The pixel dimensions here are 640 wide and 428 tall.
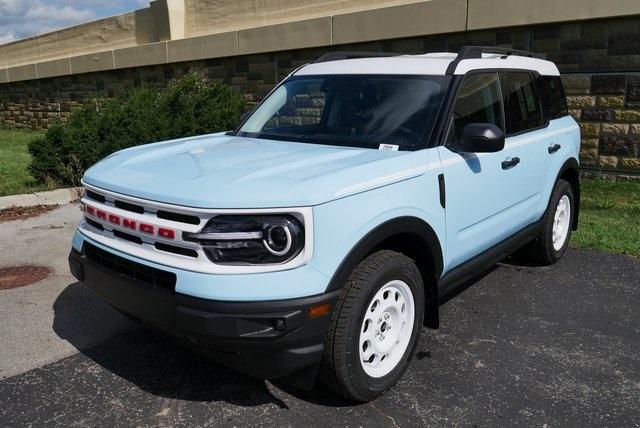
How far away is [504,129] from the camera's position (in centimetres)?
425

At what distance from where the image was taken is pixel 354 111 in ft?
12.9

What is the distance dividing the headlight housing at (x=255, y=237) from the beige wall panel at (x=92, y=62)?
1531 cm

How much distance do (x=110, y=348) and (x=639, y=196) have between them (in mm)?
6882

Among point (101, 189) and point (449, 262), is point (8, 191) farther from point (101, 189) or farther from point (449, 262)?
point (449, 262)

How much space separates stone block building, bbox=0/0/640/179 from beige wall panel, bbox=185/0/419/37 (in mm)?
24

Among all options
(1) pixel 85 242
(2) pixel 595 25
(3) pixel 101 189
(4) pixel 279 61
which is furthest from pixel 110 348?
(4) pixel 279 61

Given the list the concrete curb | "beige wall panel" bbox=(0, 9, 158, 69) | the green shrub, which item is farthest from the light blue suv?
"beige wall panel" bbox=(0, 9, 158, 69)

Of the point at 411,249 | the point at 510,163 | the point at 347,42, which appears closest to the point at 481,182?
the point at 510,163

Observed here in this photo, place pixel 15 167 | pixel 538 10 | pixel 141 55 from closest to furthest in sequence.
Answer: pixel 538 10
pixel 15 167
pixel 141 55

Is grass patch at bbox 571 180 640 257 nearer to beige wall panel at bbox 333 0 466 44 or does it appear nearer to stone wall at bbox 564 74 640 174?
stone wall at bbox 564 74 640 174

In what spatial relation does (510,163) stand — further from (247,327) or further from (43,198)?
(43,198)

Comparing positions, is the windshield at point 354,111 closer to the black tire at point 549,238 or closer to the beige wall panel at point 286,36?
the black tire at point 549,238

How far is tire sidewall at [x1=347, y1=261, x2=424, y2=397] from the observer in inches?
112

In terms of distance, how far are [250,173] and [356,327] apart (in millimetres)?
923
